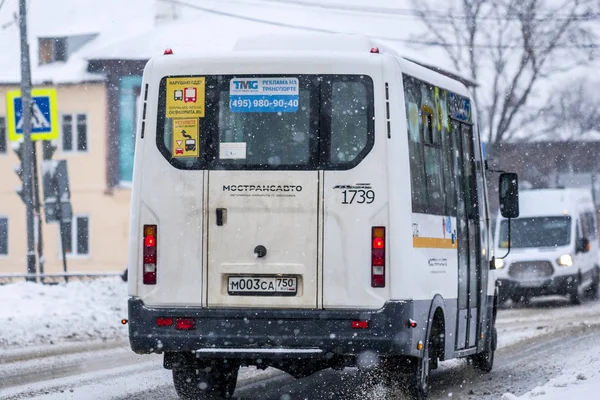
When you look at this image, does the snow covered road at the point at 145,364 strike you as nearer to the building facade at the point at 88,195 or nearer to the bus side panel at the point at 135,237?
the bus side panel at the point at 135,237

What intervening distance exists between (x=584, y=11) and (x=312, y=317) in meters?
40.3

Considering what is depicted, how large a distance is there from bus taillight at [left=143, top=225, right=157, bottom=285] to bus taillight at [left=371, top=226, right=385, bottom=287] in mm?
1595

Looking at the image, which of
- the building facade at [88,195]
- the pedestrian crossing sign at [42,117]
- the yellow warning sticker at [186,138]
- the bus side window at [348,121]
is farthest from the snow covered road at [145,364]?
the building facade at [88,195]

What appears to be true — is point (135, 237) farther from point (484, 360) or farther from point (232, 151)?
point (484, 360)

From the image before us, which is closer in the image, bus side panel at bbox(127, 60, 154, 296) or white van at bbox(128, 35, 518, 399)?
white van at bbox(128, 35, 518, 399)

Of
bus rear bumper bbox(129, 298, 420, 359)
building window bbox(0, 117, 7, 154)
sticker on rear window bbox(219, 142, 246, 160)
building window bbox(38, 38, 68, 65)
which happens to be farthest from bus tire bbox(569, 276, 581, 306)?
building window bbox(38, 38, 68, 65)

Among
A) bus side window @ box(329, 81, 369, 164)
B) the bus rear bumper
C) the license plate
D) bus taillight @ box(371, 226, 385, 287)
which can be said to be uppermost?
bus side window @ box(329, 81, 369, 164)

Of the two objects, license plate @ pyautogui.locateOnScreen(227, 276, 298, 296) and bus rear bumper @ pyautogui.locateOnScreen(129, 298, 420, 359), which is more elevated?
license plate @ pyautogui.locateOnScreen(227, 276, 298, 296)

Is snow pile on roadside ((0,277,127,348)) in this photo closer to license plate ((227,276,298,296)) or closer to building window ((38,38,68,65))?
license plate ((227,276,298,296))

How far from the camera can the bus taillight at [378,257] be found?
9.66 metres

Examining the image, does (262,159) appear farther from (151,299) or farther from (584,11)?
(584,11)

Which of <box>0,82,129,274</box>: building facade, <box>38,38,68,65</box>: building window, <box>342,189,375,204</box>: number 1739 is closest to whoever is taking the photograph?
<box>342,189,375,204</box>: number 1739

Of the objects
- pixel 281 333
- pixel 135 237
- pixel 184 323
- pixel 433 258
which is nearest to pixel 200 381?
pixel 184 323

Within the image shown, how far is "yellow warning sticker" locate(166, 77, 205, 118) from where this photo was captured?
394 inches
